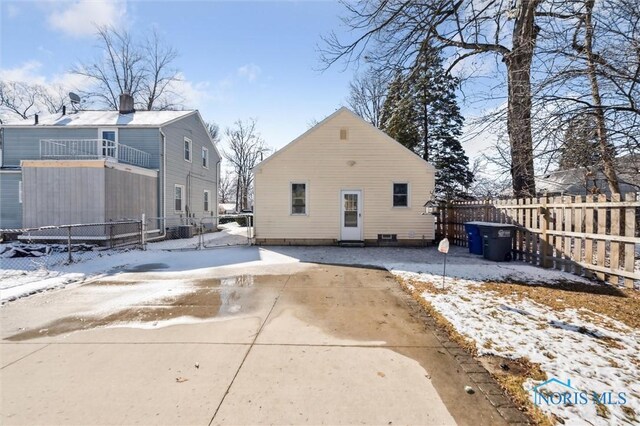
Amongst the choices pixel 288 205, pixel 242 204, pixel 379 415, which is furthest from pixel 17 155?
pixel 242 204

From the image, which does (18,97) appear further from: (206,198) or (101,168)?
(101,168)

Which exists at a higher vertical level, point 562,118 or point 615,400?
point 562,118

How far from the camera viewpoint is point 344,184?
12227 mm

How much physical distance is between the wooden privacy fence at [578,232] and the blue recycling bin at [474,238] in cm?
71

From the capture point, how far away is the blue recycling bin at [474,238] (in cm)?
982

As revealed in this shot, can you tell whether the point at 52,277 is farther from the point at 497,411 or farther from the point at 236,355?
the point at 497,411

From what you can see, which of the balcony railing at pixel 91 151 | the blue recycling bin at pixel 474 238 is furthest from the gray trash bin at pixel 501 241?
the balcony railing at pixel 91 151

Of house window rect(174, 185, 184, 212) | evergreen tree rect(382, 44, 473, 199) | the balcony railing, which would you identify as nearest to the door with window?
the balcony railing

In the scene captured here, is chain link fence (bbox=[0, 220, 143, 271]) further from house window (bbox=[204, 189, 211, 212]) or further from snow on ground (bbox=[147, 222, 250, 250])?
house window (bbox=[204, 189, 211, 212])

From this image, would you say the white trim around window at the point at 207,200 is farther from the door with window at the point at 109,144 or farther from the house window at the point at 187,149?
the door with window at the point at 109,144

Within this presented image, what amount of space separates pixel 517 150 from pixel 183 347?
6.71 metres

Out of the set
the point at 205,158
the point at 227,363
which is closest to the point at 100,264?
the point at 227,363

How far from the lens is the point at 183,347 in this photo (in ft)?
11.2

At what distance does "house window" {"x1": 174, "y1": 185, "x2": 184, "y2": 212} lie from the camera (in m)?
16.4
